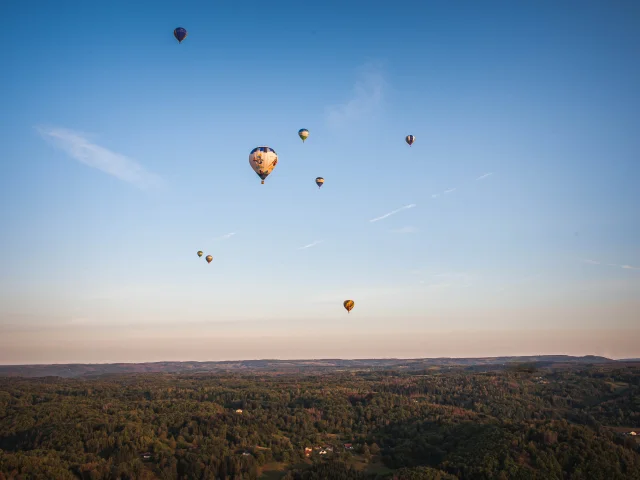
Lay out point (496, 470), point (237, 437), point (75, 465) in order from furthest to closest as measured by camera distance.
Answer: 1. point (237, 437)
2. point (75, 465)
3. point (496, 470)

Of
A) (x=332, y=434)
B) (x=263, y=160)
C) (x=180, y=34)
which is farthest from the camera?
(x=332, y=434)

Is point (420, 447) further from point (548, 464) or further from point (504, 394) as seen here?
point (504, 394)

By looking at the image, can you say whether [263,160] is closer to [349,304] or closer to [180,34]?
[180,34]

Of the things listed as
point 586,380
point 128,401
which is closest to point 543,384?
point 586,380

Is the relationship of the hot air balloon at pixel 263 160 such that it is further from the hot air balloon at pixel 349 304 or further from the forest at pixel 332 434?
the forest at pixel 332 434

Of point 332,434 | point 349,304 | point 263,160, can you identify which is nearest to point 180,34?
point 263,160

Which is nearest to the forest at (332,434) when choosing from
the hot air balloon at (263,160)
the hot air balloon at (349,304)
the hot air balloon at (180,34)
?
the hot air balloon at (349,304)
